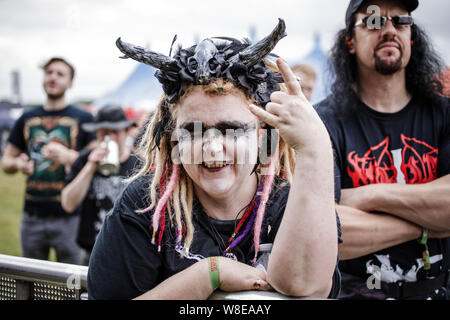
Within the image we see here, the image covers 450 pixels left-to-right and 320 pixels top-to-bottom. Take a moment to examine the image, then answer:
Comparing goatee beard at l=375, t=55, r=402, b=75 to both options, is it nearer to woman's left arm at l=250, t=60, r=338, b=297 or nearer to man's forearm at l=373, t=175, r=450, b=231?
man's forearm at l=373, t=175, r=450, b=231

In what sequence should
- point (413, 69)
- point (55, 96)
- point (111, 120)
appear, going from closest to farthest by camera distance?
point (413, 69) → point (111, 120) → point (55, 96)

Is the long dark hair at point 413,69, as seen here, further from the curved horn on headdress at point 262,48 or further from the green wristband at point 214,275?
the green wristband at point 214,275

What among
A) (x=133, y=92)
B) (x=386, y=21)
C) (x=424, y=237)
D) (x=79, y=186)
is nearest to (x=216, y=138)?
(x=424, y=237)

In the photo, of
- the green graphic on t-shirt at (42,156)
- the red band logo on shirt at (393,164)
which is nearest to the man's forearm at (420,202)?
the red band logo on shirt at (393,164)

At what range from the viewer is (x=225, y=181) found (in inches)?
63.2

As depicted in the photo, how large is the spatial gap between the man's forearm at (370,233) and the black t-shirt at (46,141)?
3.37m

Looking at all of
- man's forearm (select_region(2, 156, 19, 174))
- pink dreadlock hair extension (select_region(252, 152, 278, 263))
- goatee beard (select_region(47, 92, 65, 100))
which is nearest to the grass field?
man's forearm (select_region(2, 156, 19, 174))

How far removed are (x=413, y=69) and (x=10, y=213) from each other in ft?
33.7

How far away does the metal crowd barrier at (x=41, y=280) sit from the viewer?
6.03ft

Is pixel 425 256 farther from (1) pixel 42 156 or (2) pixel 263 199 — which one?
(1) pixel 42 156

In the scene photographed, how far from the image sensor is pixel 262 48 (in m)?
1.48

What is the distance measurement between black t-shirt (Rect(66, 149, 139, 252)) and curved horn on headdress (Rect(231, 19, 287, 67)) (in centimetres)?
278
